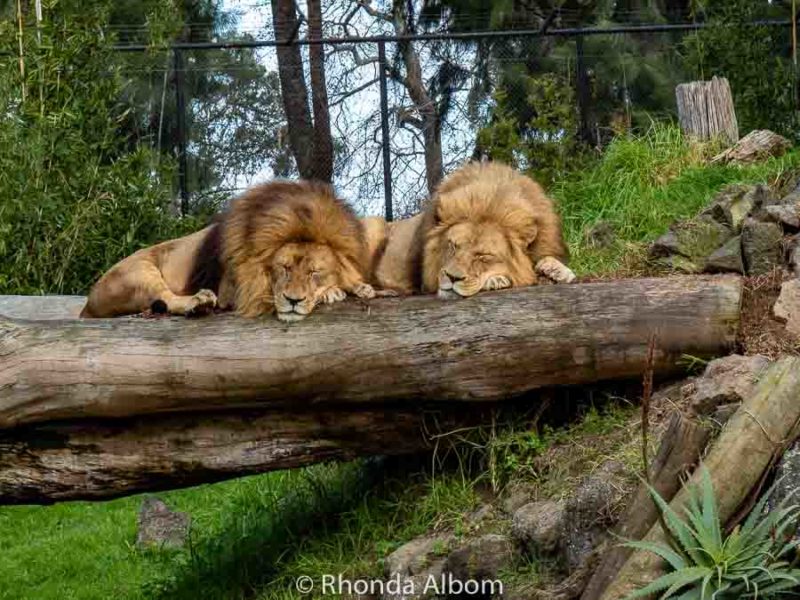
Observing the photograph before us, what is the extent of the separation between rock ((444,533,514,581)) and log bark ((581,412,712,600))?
2.61 feet

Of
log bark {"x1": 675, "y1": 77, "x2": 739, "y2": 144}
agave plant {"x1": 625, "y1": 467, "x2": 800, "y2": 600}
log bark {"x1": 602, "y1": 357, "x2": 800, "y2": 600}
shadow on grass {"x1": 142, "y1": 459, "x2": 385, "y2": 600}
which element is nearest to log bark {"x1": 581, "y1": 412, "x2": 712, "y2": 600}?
log bark {"x1": 602, "y1": 357, "x2": 800, "y2": 600}

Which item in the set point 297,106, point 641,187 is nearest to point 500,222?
point 641,187

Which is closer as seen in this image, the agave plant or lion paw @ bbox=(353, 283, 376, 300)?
the agave plant

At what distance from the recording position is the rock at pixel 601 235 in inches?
360

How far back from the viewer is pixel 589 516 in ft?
16.8

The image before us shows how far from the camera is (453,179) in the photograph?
22.7ft

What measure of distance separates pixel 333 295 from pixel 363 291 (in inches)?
6.8

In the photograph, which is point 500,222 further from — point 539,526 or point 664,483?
point 664,483

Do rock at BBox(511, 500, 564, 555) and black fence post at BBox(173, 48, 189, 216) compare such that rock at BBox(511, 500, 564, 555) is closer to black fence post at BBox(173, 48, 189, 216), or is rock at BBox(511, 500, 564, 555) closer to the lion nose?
the lion nose

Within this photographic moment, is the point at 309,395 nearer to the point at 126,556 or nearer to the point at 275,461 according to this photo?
the point at 275,461

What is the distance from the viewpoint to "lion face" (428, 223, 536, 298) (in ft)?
19.8

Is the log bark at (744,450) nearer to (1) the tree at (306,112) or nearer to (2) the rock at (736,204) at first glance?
(2) the rock at (736,204)

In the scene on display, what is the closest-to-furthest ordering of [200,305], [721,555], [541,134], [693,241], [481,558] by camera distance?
[721,555], [481,558], [200,305], [693,241], [541,134]

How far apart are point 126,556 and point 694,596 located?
5508 mm
